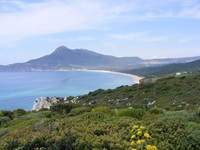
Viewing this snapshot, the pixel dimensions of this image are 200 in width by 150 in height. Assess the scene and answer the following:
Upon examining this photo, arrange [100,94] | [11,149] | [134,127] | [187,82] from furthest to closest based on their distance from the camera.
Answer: [100,94] < [187,82] < [134,127] < [11,149]

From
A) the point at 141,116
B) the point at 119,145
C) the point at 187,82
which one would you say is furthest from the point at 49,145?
the point at 187,82

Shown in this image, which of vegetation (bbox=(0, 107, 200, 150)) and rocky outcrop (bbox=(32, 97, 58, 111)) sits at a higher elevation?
vegetation (bbox=(0, 107, 200, 150))

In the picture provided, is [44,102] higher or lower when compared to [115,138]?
lower

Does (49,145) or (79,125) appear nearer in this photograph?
(49,145)

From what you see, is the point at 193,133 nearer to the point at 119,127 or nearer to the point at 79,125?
the point at 119,127

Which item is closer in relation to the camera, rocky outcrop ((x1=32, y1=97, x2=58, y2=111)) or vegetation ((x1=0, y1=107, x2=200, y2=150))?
vegetation ((x1=0, y1=107, x2=200, y2=150))

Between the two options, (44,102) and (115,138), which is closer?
(115,138)

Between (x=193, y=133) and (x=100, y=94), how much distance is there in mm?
45555

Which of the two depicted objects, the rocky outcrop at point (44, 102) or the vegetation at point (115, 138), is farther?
the rocky outcrop at point (44, 102)

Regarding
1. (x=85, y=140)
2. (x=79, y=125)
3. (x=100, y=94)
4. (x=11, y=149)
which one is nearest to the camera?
(x=85, y=140)

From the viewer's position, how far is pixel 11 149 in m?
8.03

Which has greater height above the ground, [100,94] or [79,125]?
[79,125]

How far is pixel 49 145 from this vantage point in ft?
25.2

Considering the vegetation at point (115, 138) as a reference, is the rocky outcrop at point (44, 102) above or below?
below
